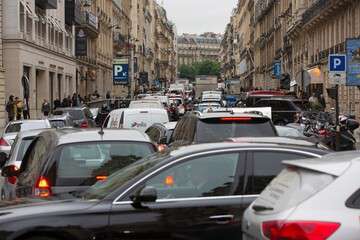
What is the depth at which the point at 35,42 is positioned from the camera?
160 feet

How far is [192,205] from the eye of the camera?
6.94m

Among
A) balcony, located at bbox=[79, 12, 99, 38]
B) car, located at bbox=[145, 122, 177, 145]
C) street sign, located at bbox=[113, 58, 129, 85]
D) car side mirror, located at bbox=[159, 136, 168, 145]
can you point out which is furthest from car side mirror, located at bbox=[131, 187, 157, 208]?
balcony, located at bbox=[79, 12, 99, 38]

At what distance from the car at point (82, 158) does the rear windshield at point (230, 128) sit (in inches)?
96.8

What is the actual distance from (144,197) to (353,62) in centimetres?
1506

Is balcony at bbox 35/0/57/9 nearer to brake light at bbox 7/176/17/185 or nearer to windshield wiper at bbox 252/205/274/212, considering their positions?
brake light at bbox 7/176/17/185

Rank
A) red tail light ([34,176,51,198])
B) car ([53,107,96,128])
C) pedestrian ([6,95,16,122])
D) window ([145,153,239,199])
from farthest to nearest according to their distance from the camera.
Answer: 1. pedestrian ([6,95,16,122])
2. car ([53,107,96,128])
3. red tail light ([34,176,51,198])
4. window ([145,153,239,199])

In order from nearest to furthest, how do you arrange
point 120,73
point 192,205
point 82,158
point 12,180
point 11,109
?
point 192,205 < point 82,158 < point 12,180 < point 11,109 < point 120,73

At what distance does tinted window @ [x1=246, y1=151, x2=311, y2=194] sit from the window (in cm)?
16

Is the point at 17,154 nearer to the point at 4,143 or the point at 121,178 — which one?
the point at 121,178

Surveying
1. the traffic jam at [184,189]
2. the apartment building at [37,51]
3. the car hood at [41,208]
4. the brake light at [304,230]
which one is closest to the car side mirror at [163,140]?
the traffic jam at [184,189]

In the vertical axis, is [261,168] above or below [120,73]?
below

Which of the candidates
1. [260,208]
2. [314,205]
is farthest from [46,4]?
[314,205]

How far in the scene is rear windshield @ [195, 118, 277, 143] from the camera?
1203 cm

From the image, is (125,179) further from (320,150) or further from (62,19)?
(62,19)
